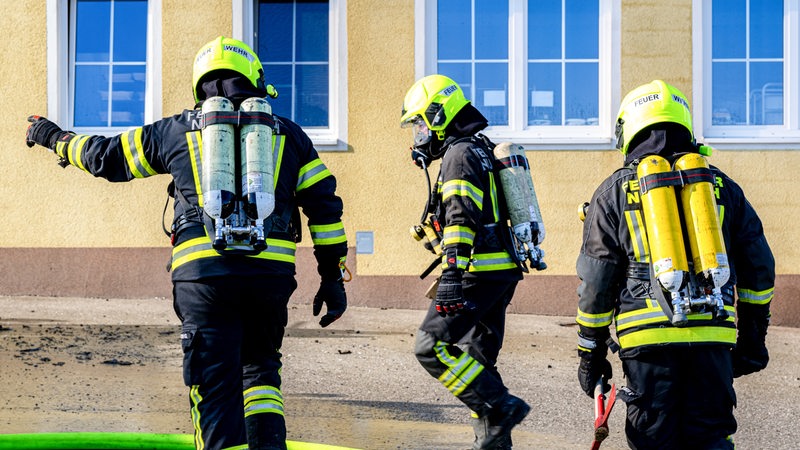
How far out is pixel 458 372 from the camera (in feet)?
18.9

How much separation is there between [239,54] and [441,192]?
1.50m

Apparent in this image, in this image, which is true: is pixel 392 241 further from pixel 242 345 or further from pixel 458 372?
pixel 242 345

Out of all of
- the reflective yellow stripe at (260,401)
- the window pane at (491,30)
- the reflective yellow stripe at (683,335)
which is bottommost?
the reflective yellow stripe at (260,401)

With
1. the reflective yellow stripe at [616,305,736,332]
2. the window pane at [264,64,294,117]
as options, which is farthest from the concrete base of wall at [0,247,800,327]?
the reflective yellow stripe at [616,305,736,332]

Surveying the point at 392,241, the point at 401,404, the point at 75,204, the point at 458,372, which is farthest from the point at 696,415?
the point at 75,204

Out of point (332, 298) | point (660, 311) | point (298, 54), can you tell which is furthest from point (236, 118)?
point (298, 54)

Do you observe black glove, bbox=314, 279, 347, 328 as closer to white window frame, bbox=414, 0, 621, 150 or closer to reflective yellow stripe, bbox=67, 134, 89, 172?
reflective yellow stripe, bbox=67, 134, 89, 172

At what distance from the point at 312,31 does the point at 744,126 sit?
462cm

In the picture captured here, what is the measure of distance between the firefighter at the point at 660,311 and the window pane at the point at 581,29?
290 inches

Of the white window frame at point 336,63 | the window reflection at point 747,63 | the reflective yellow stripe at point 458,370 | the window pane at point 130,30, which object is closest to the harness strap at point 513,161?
the reflective yellow stripe at point 458,370

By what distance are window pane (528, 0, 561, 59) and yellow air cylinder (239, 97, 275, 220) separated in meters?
7.47

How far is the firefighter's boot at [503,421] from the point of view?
5.73 metres

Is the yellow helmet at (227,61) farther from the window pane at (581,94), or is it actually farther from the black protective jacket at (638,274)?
the window pane at (581,94)

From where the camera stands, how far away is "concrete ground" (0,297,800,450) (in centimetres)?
681
